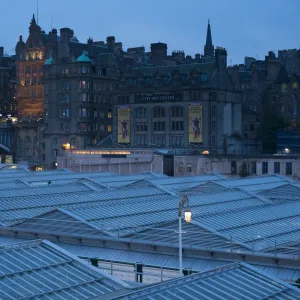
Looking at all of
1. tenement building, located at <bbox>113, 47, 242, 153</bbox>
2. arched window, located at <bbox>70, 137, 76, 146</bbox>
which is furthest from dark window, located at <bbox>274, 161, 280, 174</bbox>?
arched window, located at <bbox>70, 137, 76, 146</bbox>

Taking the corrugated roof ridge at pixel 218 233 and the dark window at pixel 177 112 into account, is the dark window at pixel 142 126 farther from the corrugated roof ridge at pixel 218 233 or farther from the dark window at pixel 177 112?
the corrugated roof ridge at pixel 218 233

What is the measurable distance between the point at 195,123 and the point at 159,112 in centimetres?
737

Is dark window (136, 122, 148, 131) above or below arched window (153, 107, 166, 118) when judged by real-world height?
below

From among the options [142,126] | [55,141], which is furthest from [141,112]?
[55,141]

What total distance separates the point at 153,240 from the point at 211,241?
3.21 m

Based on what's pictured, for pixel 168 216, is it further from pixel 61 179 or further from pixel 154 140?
pixel 154 140

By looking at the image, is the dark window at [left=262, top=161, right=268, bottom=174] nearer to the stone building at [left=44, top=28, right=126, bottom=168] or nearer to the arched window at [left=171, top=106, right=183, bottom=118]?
the arched window at [left=171, top=106, right=183, bottom=118]

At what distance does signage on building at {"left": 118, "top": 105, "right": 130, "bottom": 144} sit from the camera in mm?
133500

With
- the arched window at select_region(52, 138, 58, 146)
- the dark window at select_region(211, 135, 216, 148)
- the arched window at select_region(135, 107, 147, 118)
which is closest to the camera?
the dark window at select_region(211, 135, 216, 148)

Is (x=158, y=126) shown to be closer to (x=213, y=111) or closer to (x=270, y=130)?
(x=213, y=111)

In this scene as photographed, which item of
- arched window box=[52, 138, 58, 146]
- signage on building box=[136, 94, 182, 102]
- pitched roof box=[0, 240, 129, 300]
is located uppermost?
signage on building box=[136, 94, 182, 102]

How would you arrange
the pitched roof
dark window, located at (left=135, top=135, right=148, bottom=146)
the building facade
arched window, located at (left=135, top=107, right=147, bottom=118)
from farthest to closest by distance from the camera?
arched window, located at (left=135, top=107, right=147, bottom=118) → dark window, located at (left=135, top=135, right=148, bottom=146) → the building facade → the pitched roof

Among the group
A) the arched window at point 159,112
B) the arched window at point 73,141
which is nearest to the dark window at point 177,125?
the arched window at point 159,112

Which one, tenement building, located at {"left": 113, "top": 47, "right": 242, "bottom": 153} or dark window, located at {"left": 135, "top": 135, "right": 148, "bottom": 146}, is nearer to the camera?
tenement building, located at {"left": 113, "top": 47, "right": 242, "bottom": 153}
